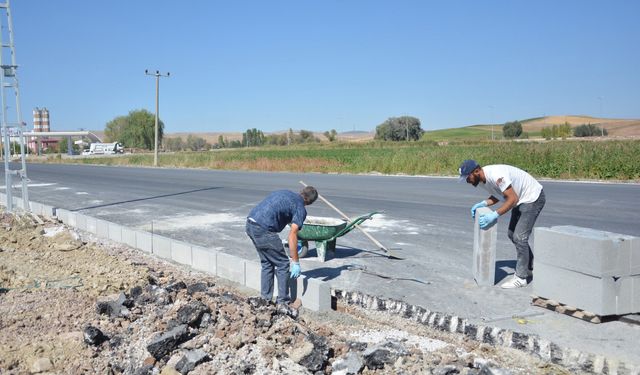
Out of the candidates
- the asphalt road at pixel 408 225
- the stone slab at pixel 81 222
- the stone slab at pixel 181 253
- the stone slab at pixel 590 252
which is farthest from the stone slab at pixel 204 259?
the stone slab at pixel 81 222

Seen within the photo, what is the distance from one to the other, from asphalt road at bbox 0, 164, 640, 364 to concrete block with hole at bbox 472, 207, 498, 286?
14cm

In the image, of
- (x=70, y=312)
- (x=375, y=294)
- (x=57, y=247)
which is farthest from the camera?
(x=57, y=247)

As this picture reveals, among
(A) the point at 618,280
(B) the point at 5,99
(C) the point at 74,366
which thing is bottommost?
(C) the point at 74,366

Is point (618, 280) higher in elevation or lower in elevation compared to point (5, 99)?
lower

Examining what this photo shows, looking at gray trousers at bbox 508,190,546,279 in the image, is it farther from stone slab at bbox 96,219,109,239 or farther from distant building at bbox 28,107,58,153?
distant building at bbox 28,107,58,153

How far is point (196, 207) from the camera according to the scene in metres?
15.2

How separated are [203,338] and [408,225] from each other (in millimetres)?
7216

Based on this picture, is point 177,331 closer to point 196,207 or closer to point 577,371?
point 577,371

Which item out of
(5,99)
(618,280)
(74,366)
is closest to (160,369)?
(74,366)

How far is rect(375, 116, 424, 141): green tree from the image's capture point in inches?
3583

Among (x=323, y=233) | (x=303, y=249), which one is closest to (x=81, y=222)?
(x=303, y=249)

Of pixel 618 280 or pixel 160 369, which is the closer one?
pixel 160 369

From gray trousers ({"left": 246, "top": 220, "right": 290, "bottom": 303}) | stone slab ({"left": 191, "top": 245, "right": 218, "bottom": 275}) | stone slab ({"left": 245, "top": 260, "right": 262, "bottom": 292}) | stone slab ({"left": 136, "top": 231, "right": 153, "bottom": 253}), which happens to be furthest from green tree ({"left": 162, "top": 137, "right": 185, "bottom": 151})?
gray trousers ({"left": 246, "top": 220, "right": 290, "bottom": 303})

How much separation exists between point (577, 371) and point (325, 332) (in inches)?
83.3
